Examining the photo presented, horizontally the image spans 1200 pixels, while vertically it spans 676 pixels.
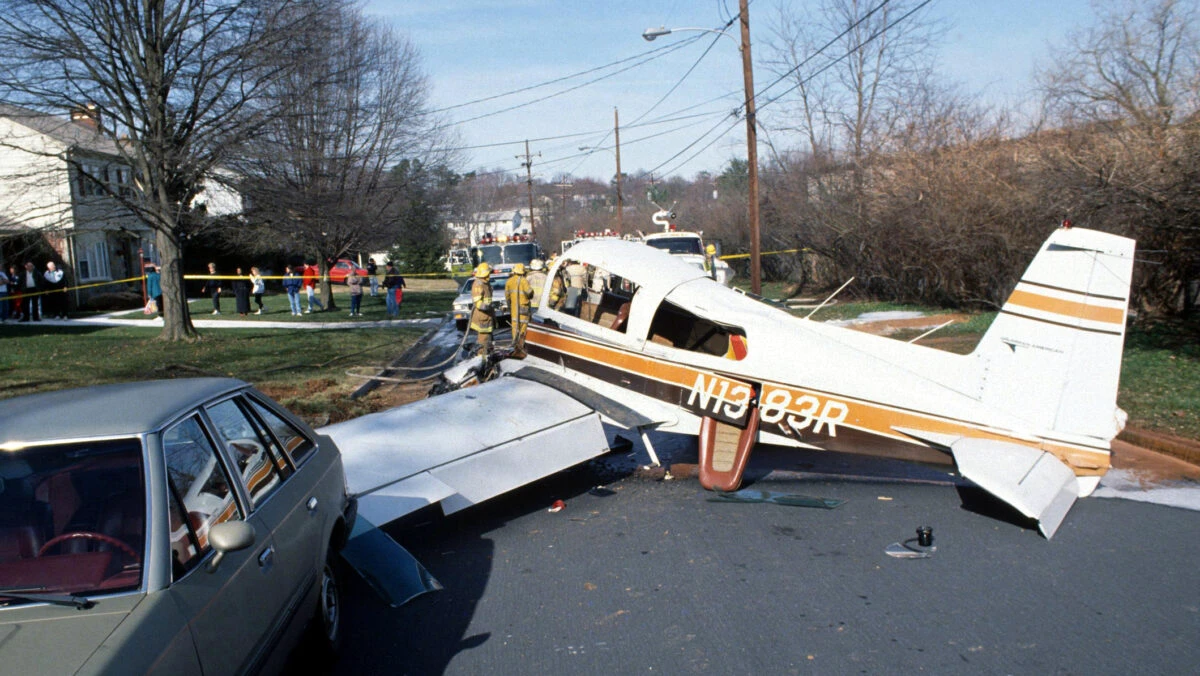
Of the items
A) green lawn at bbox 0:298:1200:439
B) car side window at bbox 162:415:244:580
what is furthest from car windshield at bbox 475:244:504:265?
car side window at bbox 162:415:244:580

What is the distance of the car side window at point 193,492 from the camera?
10.8 feet

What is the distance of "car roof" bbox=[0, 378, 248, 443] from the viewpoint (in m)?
3.48

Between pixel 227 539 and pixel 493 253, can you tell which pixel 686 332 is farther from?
pixel 493 253

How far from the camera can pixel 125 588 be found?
304 cm

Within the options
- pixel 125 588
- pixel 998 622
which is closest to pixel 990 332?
pixel 998 622

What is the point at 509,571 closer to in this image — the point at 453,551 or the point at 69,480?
the point at 453,551

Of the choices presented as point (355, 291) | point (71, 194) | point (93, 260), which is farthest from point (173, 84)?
point (93, 260)

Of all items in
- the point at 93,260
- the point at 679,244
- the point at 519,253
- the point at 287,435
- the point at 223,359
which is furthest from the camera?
the point at 93,260

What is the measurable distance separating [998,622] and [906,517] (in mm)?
1978

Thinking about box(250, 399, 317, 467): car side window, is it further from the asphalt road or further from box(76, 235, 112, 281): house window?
box(76, 235, 112, 281): house window

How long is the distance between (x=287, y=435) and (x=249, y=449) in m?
0.54

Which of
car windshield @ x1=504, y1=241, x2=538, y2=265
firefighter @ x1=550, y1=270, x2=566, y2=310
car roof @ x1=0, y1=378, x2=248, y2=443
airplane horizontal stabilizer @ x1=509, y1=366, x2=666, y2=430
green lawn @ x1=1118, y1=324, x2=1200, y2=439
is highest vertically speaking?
car windshield @ x1=504, y1=241, x2=538, y2=265

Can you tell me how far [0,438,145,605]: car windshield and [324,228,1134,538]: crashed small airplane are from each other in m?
2.49

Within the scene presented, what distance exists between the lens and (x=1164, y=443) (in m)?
8.40
